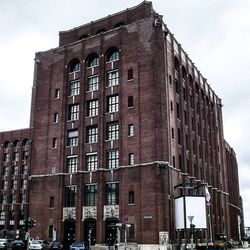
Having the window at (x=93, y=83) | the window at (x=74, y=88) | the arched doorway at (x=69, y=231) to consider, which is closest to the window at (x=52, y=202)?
the arched doorway at (x=69, y=231)

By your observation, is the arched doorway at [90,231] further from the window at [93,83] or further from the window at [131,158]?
the window at [93,83]

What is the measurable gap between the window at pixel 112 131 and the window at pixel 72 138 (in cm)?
519

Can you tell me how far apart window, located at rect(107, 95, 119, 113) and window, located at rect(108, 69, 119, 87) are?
1.92m

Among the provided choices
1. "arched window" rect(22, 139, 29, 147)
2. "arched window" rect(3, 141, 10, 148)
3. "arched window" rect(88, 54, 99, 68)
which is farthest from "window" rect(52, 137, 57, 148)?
"arched window" rect(3, 141, 10, 148)

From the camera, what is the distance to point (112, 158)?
56.4m

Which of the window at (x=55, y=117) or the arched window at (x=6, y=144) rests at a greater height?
the arched window at (x=6, y=144)

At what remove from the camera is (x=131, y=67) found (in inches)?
2271

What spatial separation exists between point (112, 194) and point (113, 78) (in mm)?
16282

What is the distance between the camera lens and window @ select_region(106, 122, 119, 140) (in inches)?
2245

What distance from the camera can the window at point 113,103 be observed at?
5809 cm

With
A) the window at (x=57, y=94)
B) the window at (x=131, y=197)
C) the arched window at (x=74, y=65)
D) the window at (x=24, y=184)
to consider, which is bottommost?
the window at (x=131, y=197)

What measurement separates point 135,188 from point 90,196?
751 centimetres

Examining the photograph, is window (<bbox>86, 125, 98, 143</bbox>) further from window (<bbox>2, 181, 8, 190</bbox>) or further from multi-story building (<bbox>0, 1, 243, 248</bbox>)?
window (<bbox>2, 181, 8, 190</bbox>)

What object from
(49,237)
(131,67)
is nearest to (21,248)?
(49,237)
